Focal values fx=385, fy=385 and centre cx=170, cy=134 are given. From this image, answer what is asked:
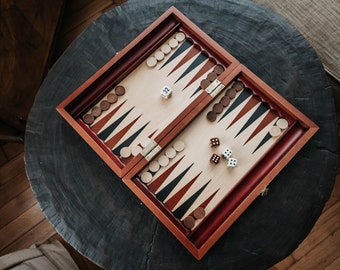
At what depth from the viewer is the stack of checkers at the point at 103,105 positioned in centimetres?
188

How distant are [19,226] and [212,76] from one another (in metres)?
1.76

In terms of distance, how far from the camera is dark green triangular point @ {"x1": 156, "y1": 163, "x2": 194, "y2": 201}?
178 cm

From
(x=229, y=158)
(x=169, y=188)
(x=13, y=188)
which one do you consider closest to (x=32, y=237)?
(x=13, y=188)

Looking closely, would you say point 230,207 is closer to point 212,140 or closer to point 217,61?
point 212,140

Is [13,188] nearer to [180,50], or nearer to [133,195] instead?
[133,195]

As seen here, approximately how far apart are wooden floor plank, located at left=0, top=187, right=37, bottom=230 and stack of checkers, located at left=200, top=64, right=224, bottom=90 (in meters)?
1.58

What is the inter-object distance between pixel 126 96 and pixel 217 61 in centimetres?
49

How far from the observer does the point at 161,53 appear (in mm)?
1962

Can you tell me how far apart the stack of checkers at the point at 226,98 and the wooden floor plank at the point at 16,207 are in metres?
1.58

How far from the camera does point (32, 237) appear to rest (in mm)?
2668

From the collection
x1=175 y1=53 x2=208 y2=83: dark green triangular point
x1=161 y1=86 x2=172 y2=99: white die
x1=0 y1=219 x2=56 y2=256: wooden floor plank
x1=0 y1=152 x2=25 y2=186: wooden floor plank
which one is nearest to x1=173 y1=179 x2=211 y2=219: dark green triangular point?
x1=161 y1=86 x2=172 y2=99: white die

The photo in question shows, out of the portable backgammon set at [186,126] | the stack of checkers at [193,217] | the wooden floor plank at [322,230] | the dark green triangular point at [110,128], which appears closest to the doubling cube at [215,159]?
the portable backgammon set at [186,126]

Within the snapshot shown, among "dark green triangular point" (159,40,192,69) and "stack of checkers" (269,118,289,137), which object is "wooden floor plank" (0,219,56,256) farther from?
"stack of checkers" (269,118,289,137)

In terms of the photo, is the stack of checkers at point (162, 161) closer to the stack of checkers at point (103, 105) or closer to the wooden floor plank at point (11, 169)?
the stack of checkers at point (103, 105)
